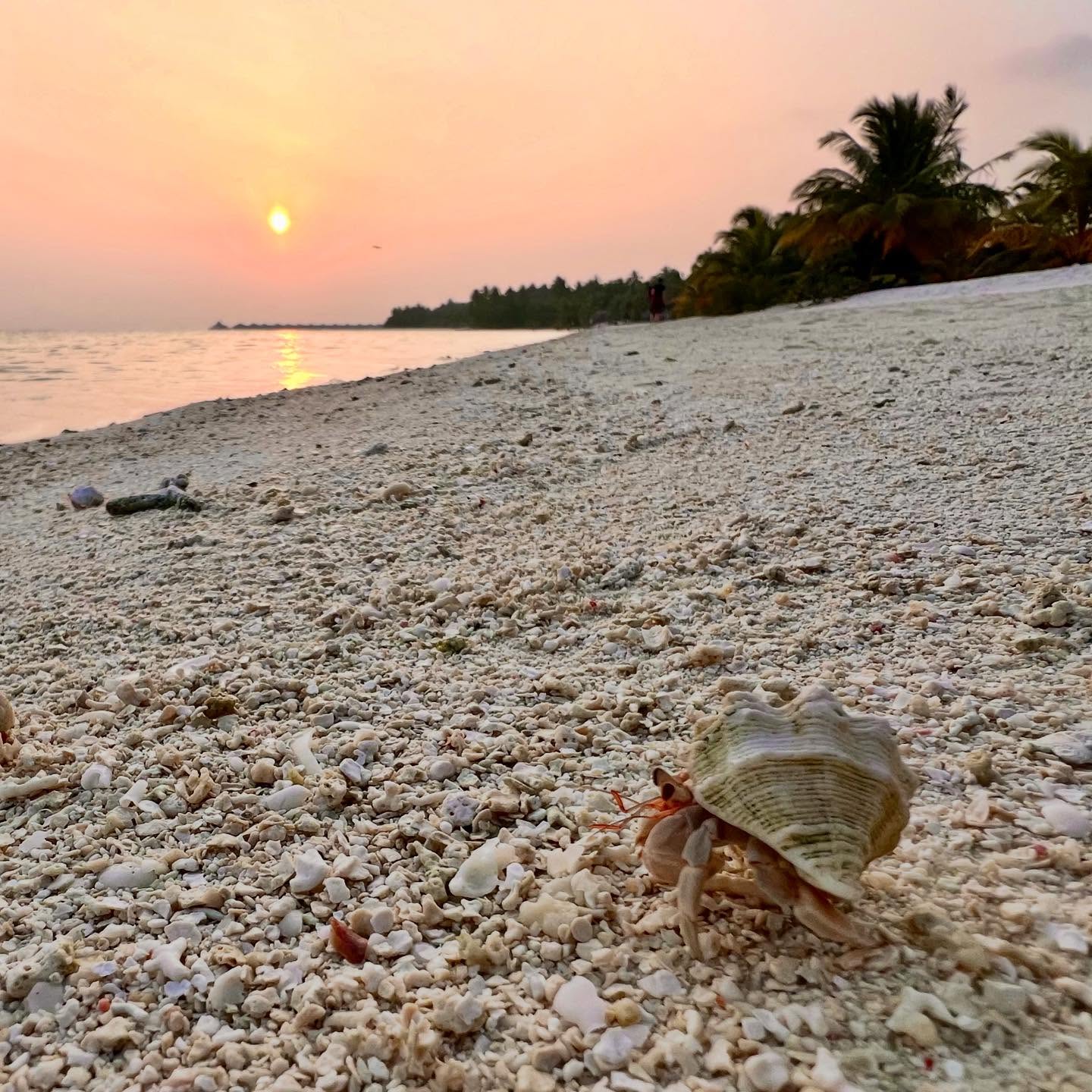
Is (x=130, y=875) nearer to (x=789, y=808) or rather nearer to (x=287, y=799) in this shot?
(x=287, y=799)

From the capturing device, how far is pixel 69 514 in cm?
607

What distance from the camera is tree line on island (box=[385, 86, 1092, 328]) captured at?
21188 mm

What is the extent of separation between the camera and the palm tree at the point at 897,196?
932 inches

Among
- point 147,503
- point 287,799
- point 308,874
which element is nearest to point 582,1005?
point 308,874

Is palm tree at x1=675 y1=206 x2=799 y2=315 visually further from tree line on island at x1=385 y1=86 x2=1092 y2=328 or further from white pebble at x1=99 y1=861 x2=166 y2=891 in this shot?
white pebble at x1=99 y1=861 x2=166 y2=891

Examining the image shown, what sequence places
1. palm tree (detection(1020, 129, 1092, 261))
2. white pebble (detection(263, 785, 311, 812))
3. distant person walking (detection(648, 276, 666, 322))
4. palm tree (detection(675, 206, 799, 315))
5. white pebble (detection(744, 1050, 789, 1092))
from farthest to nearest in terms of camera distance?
palm tree (detection(675, 206, 799, 315))
distant person walking (detection(648, 276, 666, 322))
palm tree (detection(1020, 129, 1092, 261))
white pebble (detection(263, 785, 311, 812))
white pebble (detection(744, 1050, 789, 1092))

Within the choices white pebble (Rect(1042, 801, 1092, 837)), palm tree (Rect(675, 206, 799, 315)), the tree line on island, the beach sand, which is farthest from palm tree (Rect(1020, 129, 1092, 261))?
white pebble (Rect(1042, 801, 1092, 837))

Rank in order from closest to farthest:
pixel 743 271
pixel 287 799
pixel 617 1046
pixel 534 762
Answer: pixel 617 1046, pixel 287 799, pixel 534 762, pixel 743 271

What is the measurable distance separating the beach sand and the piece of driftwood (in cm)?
16

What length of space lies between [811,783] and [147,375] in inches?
812

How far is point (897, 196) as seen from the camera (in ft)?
77.5

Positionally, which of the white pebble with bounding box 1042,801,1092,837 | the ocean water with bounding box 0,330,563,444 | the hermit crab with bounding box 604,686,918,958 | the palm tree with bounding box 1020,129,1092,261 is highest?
the palm tree with bounding box 1020,129,1092,261

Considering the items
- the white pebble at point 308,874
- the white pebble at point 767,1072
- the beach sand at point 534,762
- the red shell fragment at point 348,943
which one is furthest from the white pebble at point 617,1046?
the white pebble at point 308,874

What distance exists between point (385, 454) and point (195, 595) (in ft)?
9.30
